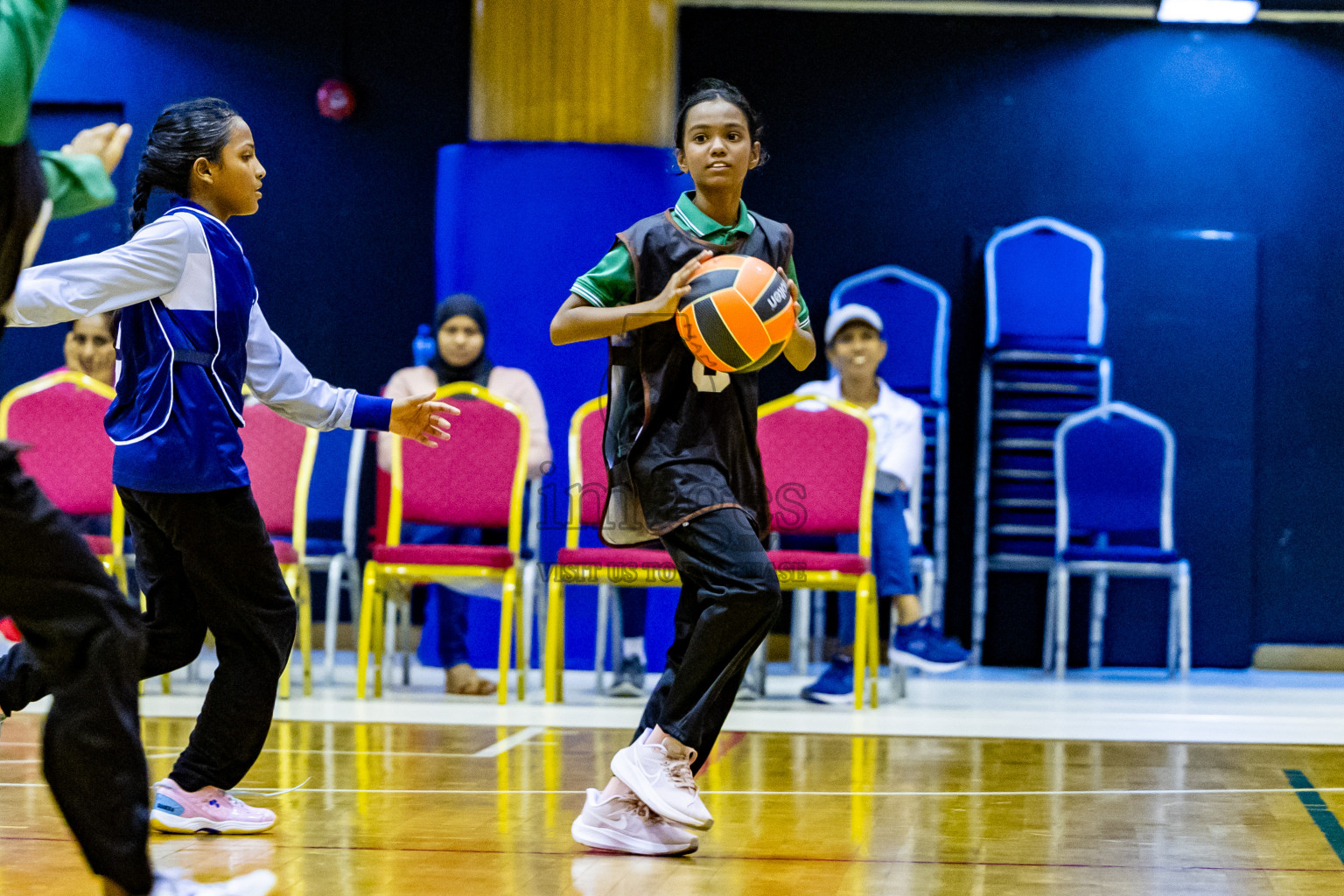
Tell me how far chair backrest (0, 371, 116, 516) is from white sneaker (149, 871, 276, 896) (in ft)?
10.6

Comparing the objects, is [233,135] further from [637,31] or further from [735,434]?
[637,31]

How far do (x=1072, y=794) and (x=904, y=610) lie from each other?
6.22ft

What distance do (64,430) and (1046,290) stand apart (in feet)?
13.2

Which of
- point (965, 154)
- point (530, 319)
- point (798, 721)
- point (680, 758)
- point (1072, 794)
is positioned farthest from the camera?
point (965, 154)

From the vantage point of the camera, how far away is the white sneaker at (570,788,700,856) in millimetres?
2566

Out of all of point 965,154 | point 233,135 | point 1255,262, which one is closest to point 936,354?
point 965,154

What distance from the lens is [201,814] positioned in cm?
265

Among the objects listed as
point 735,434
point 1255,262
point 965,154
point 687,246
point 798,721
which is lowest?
point 798,721

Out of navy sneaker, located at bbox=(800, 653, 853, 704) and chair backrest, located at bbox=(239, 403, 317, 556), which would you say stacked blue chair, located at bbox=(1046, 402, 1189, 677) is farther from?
chair backrest, located at bbox=(239, 403, 317, 556)

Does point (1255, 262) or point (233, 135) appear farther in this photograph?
point (1255, 262)

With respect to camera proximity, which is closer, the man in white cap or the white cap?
the man in white cap

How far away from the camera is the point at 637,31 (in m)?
5.80

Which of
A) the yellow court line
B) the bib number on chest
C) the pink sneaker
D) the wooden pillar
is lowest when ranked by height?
the yellow court line

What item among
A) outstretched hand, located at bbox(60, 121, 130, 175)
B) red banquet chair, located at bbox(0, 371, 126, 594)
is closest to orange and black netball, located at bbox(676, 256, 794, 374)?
outstretched hand, located at bbox(60, 121, 130, 175)
